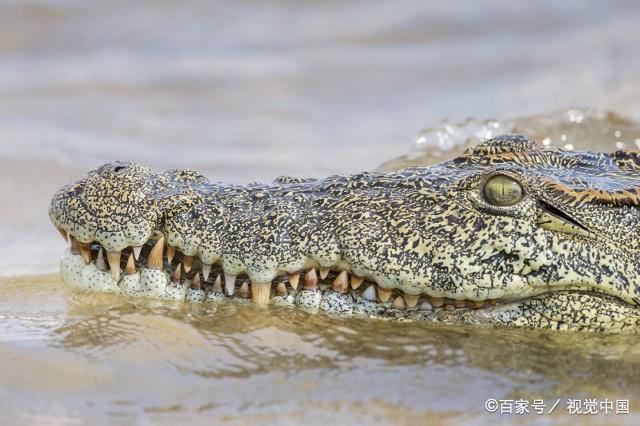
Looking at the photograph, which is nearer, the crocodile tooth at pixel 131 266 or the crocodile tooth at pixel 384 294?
the crocodile tooth at pixel 384 294

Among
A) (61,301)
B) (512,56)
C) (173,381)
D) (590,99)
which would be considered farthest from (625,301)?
(512,56)

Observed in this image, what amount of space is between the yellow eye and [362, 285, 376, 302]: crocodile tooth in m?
0.72

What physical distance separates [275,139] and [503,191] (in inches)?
224

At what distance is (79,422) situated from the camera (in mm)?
4004

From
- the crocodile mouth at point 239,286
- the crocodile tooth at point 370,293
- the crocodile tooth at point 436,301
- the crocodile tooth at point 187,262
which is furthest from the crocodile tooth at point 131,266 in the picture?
the crocodile tooth at point 436,301

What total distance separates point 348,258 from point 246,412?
3.17ft

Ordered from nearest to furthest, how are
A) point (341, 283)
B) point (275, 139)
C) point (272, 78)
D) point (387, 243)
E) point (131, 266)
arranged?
point (387, 243) → point (341, 283) → point (131, 266) → point (275, 139) → point (272, 78)

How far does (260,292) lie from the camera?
479cm

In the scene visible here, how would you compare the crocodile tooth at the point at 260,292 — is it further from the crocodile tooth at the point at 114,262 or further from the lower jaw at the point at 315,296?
the crocodile tooth at the point at 114,262

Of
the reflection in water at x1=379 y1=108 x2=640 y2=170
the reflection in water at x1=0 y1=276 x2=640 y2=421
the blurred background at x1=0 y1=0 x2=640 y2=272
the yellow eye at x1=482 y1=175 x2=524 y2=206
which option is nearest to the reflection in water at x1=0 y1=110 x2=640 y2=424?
the reflection in water at x1=0 y1=276 x2=640 y2=421

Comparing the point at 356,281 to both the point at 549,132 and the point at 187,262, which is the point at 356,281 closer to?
the point at 187,262

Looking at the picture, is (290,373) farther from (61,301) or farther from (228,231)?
(61,301)

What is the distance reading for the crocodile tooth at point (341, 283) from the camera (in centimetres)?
481

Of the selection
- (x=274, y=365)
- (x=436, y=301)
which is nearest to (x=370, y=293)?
(x=436, y=301)
